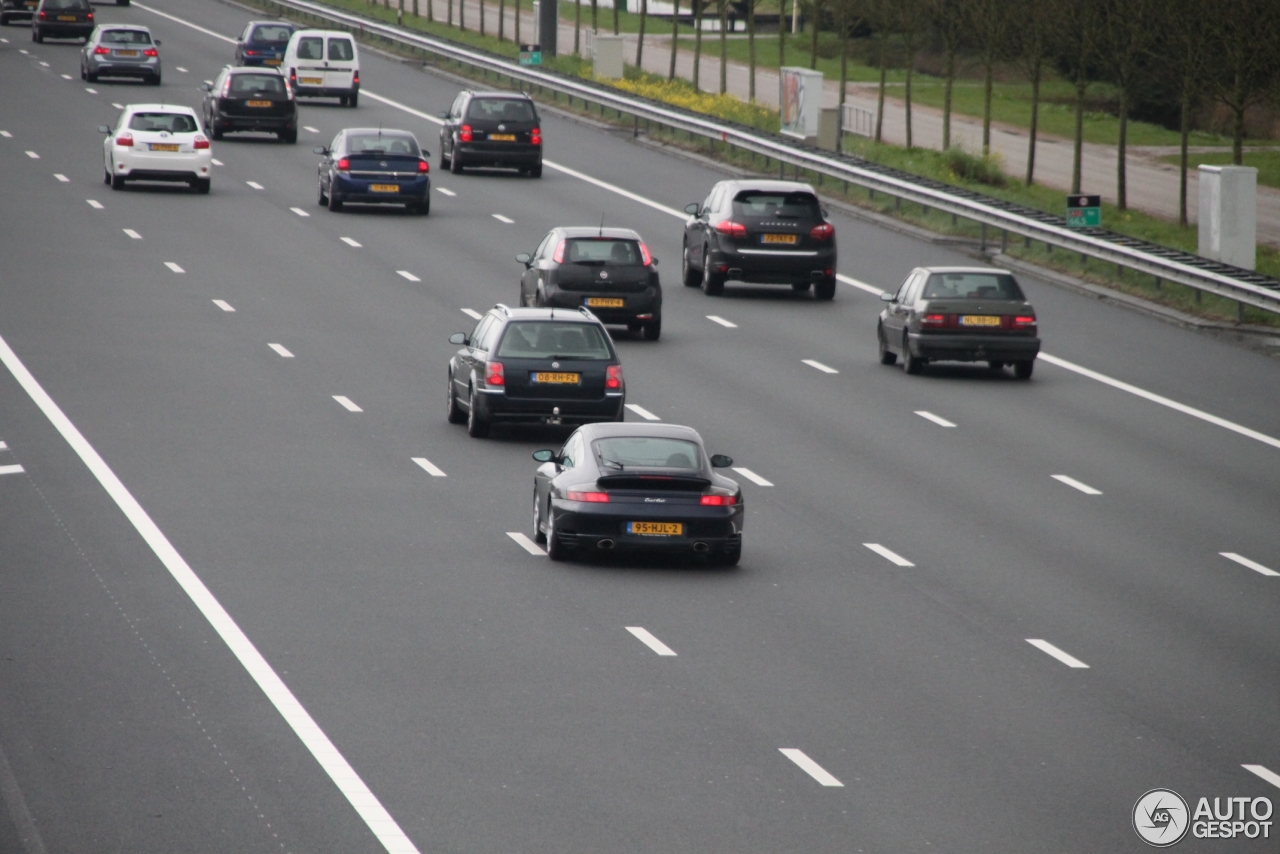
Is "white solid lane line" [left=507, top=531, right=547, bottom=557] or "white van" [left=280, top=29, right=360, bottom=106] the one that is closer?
"white solid lane line" [left=507, top=531, right=547, bottom=557]

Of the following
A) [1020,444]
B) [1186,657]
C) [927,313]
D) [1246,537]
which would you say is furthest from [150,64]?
[1186,657]

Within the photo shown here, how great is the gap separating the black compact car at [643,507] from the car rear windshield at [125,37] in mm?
45331

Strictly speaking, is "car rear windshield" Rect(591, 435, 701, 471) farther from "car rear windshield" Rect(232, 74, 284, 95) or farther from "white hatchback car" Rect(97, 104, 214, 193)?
"car rear windshield" Rect(232, 74, 284, 95)

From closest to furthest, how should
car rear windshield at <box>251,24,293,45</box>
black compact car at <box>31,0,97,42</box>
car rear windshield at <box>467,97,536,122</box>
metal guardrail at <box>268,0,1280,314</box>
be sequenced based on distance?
1. metal guardrail at <box>268,0,1280,314</box>
2. car rear windshield at <box>467,97,536,122</box>
3. car rear windshield at <box>251,24,293,45</box>
4. black compact car at <box>31,0,97,42</box>

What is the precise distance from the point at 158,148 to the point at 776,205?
1376 centimetres

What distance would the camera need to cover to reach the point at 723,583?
1917cm

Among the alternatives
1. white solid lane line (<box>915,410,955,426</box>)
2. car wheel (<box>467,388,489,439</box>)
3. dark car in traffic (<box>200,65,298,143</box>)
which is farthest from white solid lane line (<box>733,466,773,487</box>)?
dark car in traffic (<box>200,65,298,143</box>)

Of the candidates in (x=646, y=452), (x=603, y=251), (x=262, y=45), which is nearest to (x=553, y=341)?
(x=646, y=452)

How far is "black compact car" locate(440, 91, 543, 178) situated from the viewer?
49.2m

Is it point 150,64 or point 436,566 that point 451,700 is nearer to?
point 436,566

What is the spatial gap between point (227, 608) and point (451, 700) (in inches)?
122

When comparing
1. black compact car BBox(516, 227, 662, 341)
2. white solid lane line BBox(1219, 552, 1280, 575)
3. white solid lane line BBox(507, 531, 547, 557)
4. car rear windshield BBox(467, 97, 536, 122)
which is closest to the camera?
white solid lane line BBox(507, 531, 547, 557)

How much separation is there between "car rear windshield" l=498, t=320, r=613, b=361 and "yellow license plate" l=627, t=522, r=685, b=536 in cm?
607

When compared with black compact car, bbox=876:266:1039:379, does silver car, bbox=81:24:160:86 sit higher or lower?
higher
